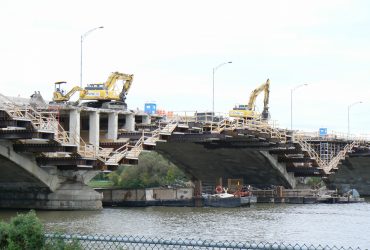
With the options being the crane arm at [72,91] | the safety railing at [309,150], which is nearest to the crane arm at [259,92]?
the safety railing at [309,150]

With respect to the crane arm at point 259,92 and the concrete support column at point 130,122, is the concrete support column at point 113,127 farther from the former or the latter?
Answer: the crane arm at point 259,92

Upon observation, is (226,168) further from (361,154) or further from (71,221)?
(71,221)

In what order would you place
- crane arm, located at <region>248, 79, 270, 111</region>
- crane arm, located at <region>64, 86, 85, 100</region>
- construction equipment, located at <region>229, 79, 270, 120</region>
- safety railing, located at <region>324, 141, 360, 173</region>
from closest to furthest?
crane arm, located at <region>64, 86, 85, 100</region> → construction equipment, located at <region>229, 79, 270, 120</region> → safety railing, located at <region>324, 141, 360, 173</region> → crane arm, located at <region>248, 79, 270, 111</region>

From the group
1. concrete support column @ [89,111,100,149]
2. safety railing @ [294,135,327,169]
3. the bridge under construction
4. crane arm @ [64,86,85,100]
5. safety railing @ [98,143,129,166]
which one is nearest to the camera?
the bridge under construction

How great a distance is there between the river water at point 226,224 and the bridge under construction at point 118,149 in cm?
375

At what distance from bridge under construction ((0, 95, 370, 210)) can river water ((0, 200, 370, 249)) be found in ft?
12.3

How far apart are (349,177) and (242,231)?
3340 inches

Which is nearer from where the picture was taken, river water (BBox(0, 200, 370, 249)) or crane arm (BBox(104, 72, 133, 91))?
river water (BBox(0, 200, 370, 249))

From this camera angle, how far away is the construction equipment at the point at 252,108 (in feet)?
327

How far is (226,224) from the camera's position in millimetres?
53406

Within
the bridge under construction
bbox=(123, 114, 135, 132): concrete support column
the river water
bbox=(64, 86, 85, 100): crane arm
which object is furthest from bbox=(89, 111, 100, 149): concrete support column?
the river water

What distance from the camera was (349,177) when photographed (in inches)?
5069

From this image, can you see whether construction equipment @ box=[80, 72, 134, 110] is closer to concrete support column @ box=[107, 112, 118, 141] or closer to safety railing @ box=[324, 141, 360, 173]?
concrete support column @ box=[107, 112, 118, 141]

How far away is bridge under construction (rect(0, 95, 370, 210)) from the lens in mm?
61531
